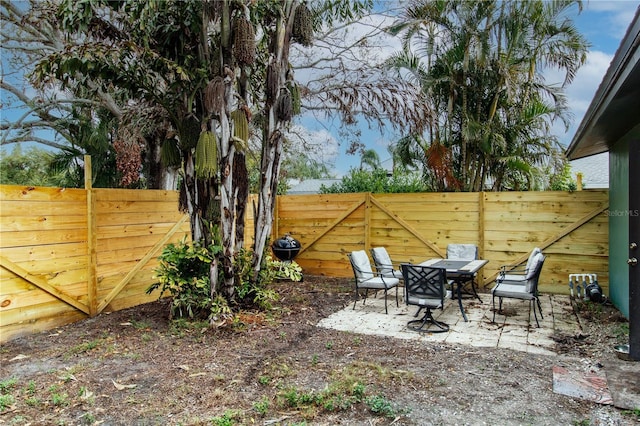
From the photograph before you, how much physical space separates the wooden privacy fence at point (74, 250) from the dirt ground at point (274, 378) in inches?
12.6

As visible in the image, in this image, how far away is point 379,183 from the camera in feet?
30.8

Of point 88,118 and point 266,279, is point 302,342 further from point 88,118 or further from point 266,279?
point 88,118

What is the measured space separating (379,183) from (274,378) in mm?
6527

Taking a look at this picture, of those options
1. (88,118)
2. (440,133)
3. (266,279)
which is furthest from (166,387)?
(440,133)

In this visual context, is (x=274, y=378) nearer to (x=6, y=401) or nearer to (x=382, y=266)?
(x=6, y=401)

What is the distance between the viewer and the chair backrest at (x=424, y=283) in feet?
15.6

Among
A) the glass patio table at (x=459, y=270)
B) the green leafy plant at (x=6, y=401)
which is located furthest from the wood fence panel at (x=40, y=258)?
the glass patio table at (x=459, y=270)

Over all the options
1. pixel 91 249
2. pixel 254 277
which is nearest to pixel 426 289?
pixel 254 277

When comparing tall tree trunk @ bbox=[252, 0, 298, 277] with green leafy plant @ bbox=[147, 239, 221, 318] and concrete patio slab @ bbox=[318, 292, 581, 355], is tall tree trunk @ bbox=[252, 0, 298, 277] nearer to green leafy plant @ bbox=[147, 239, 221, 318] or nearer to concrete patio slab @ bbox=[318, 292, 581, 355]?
green leafy plant @ bbox=[147, 239, 221, 318]

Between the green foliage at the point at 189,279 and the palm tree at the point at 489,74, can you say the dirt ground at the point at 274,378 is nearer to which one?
the green foliage at the point at 189,279

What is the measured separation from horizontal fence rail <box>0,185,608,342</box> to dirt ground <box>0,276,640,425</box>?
21.1 inches

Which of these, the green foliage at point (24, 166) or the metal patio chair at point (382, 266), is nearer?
the metal patio chair at point (382, 266)

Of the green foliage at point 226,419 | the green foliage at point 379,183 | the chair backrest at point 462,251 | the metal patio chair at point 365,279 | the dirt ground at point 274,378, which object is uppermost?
the green foliage at point 379,183

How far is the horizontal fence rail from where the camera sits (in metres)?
4.48
